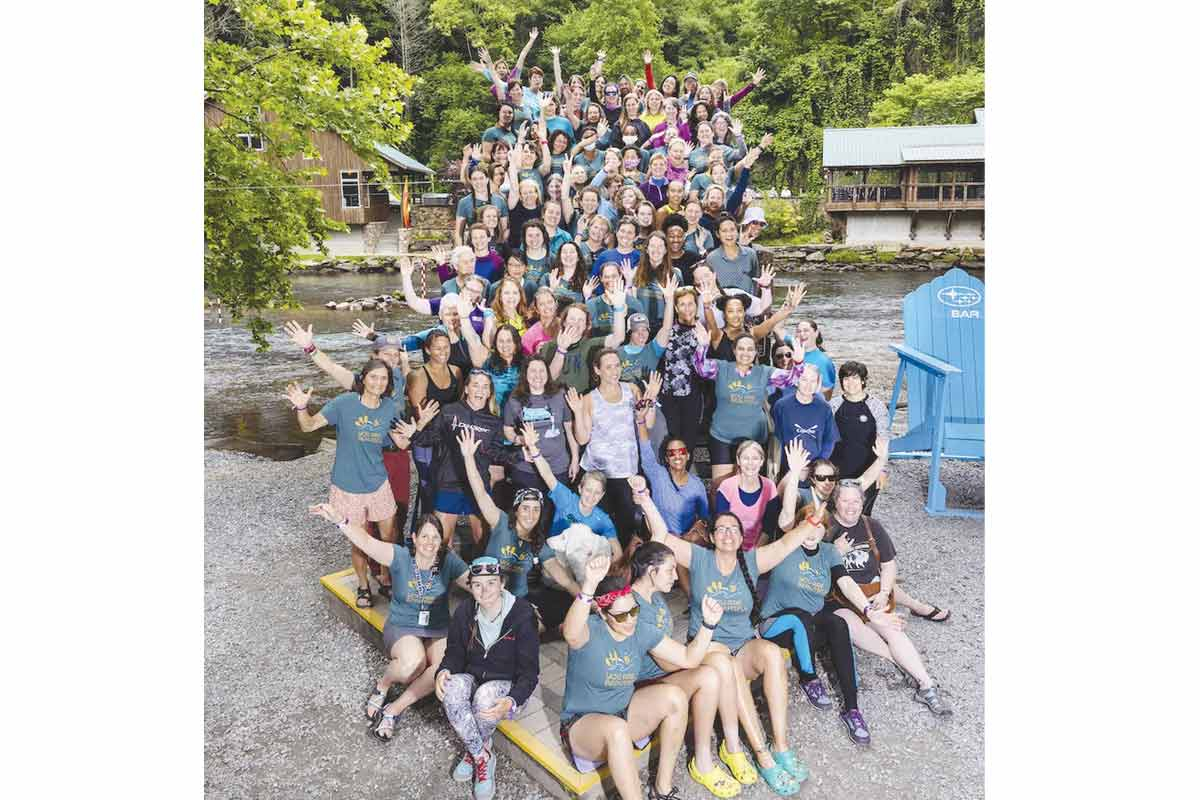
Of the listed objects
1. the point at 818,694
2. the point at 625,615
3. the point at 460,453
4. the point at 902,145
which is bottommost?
the point at 818,694

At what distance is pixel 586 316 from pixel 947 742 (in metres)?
2.46

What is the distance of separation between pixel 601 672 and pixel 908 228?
341 cm

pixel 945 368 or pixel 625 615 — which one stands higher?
pixel 945 368

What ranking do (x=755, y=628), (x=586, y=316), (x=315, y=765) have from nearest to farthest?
(x=315, y=765)
(x=755, y=628)
(x=586, y=316)

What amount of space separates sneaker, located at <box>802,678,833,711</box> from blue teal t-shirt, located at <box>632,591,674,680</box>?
2.78ft

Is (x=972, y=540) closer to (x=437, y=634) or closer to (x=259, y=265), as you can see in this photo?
(x=437, y=634)

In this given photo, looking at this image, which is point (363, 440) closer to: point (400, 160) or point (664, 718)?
point (664, 718)

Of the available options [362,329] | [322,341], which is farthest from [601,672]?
[322,341]

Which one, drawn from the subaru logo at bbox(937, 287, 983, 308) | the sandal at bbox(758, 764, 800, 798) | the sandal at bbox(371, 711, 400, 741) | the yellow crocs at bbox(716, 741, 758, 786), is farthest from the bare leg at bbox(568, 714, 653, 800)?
the subaru logo at bbox(937, 287, 983, 308)

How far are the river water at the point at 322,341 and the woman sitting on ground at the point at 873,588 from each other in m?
2.04

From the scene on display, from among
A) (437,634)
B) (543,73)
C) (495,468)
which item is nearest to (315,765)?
(437,634)

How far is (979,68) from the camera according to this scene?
12.2ft

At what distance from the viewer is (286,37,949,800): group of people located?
9.18 ft

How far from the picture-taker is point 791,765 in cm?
293
